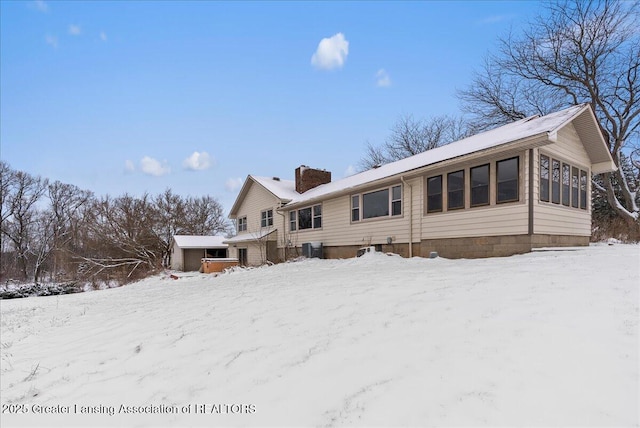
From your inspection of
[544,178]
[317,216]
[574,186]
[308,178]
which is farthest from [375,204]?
[308,178]

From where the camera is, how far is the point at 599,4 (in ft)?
57.7

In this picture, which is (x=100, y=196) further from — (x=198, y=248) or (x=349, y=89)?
Answer: (x=349, y=89)

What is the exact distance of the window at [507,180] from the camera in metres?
9.20

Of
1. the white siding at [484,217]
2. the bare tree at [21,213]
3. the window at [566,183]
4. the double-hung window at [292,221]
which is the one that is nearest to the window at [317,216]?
the double-hung window at [292,221]

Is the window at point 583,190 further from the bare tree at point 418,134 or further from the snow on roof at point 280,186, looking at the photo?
the bare tree at point 418,134

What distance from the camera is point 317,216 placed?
17.0 m

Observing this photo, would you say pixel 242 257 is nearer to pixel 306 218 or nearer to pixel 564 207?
pixel 306 218

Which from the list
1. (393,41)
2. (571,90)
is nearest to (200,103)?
(393,41)

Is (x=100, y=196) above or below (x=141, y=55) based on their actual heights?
below

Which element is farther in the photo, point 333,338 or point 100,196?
point 100,196

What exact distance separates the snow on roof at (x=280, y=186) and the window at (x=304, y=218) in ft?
5.05

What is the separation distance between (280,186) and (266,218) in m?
2.27

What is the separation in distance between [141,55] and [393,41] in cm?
1018

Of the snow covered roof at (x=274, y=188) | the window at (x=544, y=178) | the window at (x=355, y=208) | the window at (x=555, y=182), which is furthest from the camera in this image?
the snow covered roof at (x=274, y=188)
